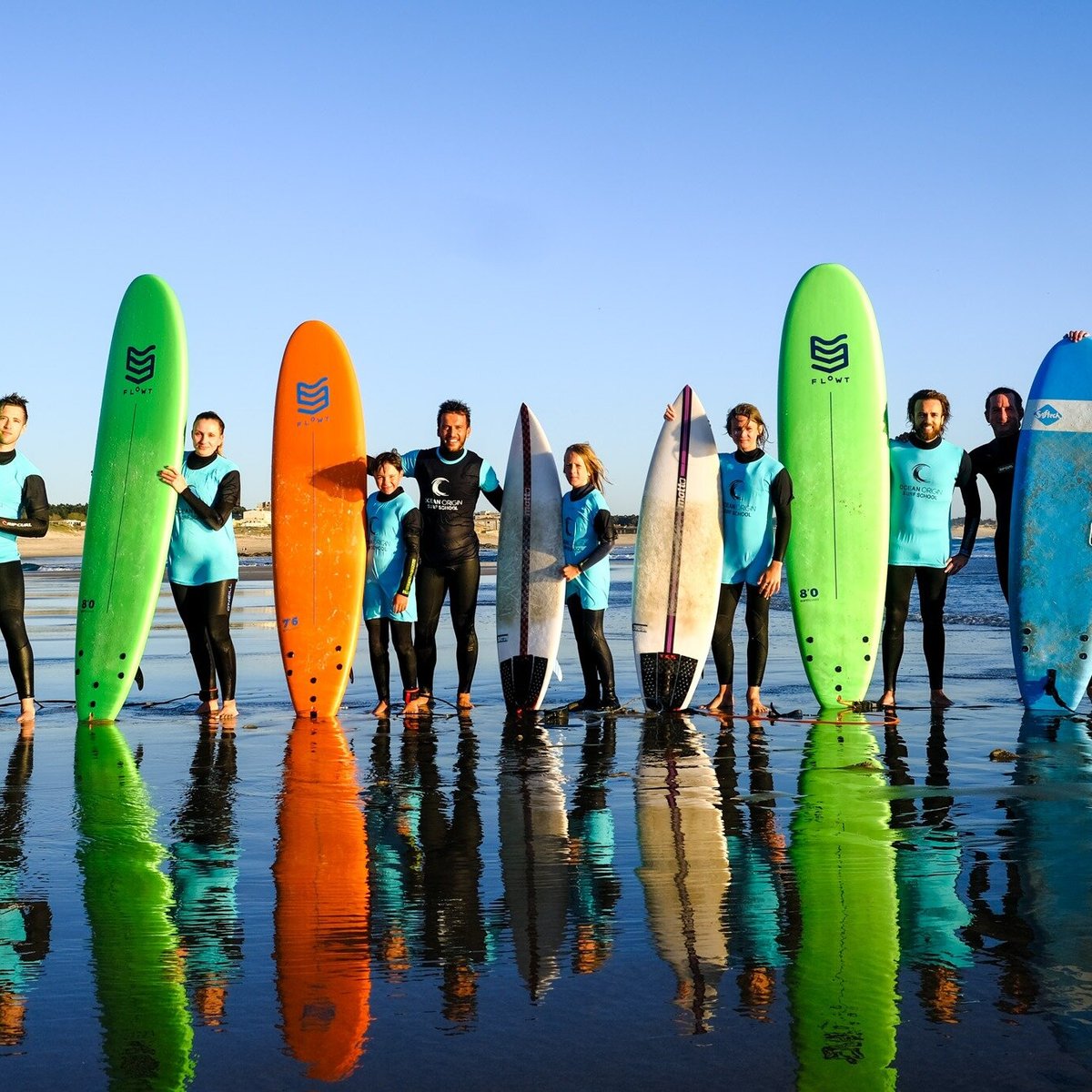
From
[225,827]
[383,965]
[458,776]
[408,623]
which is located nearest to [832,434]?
[408,623]

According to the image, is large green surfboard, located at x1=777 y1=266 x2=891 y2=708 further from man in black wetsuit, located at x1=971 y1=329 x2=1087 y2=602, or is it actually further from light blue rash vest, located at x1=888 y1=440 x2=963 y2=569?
man in black wetsuit, located at x1=971 y1=329 x2=1087 y2=602

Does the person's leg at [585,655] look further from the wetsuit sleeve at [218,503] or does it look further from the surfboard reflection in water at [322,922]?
the surfboard reflection in water at [322,922]

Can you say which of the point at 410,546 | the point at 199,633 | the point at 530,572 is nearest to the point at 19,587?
the point at 199,633

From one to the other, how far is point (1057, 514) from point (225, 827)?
5074 mm

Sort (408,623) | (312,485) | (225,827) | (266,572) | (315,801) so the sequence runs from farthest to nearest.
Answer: (266,572), (312,485), (408,623), (315,801), (225,827)

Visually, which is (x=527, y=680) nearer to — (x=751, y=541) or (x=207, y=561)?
(x=751, y=541)

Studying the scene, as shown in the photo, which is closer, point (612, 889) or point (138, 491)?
point (612, 889)

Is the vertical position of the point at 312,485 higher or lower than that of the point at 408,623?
higher

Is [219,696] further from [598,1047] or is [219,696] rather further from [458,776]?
[598,1047]

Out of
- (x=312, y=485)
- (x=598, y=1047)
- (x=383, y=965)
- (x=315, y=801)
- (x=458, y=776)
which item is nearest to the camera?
(x=598, y=1047)

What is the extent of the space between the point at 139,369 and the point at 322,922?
209 inches

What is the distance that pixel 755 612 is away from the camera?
6801mm

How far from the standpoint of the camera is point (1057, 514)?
705cm

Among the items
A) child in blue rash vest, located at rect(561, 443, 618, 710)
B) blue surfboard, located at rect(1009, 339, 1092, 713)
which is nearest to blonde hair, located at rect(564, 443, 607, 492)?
child in blue rash vest, located at rect(561, 443, 618, 710)
